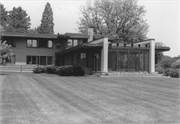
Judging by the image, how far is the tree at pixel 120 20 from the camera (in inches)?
1875

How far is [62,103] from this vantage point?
959 cm

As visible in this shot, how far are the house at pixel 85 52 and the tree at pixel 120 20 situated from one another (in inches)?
432

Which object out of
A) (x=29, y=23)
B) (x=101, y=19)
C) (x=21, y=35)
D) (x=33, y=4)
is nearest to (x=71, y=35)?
(x=21, y=35)

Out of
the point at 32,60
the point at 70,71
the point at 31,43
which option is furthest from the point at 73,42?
the point at 70,71

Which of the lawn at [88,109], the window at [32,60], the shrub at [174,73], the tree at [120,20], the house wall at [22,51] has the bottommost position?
the lawn at [88,109]

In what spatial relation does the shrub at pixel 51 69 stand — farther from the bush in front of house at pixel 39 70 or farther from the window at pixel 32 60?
the window at pixel 32 60

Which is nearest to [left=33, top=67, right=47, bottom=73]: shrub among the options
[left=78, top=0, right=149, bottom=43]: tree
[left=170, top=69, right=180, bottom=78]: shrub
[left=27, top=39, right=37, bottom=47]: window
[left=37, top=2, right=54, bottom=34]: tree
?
[left=27, top=39, right=37, bottom=47]: window

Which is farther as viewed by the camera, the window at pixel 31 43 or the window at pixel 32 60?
the window at pixel 32 60

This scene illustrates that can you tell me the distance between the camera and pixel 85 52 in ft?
102

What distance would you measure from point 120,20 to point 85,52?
1995 cm

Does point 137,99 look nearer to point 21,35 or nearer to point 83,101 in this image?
point 83,101

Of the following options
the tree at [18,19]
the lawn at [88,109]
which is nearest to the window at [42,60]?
the lawn at [88,109]

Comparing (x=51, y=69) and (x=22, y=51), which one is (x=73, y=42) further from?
(x=51, y=69)

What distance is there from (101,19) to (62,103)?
41720mm
